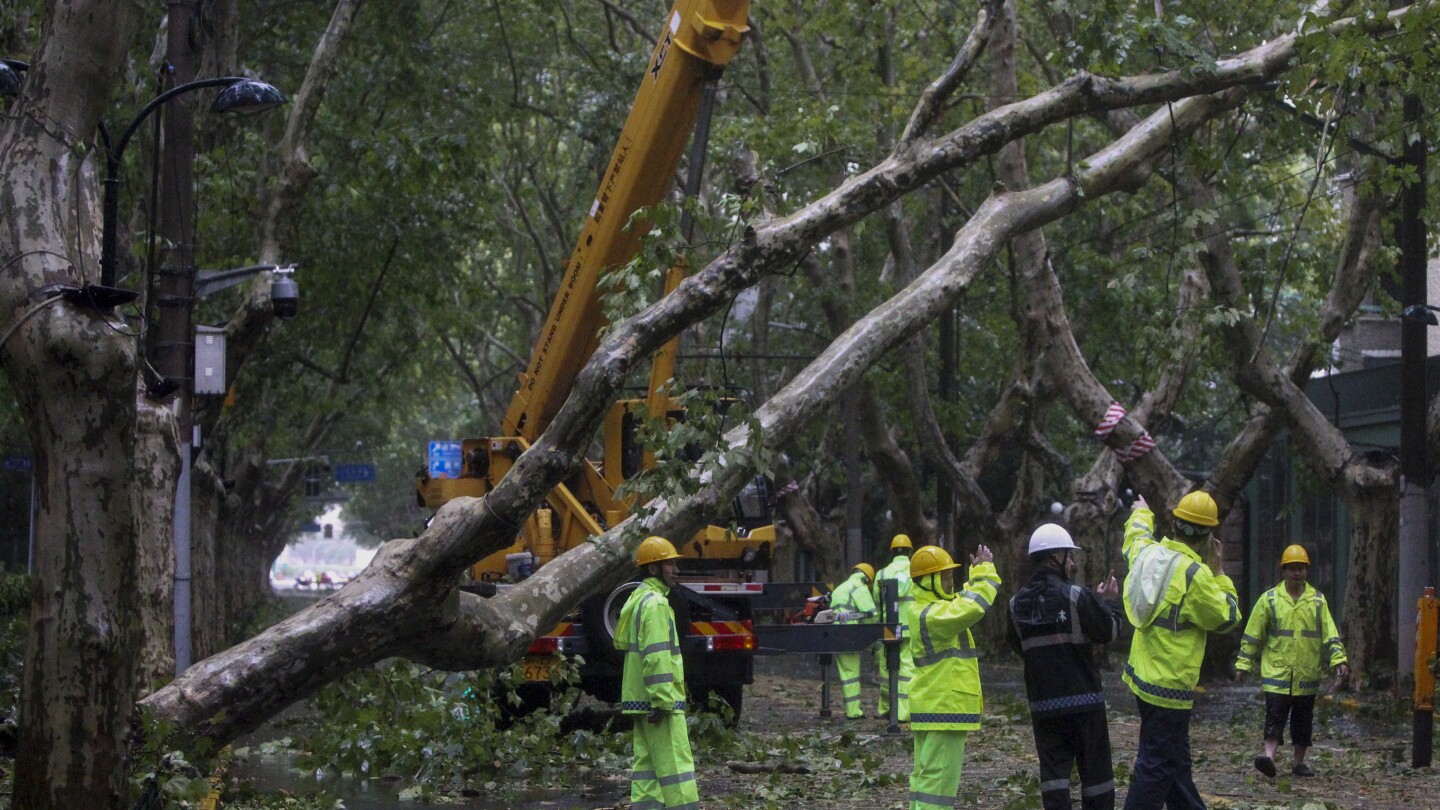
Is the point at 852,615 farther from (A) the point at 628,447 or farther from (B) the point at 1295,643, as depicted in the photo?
(B) the point at 1295,643

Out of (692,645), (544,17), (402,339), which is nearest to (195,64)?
(692,645)

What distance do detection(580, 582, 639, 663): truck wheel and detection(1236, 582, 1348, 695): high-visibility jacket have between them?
192 inches

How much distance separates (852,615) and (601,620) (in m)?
3.79

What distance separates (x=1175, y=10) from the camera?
14.3 metres

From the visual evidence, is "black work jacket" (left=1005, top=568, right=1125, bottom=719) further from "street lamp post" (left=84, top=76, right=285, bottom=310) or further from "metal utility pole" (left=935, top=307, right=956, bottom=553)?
"metal utility pole" (left=935, top=307, right=956, bottom=553)

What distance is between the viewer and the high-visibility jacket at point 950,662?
8.80 meters

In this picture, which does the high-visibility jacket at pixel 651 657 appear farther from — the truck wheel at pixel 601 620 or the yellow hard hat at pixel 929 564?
the truck wheel at pixel 601 620

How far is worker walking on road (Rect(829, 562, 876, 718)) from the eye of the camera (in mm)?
16453

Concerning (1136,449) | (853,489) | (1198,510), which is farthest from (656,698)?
(853,489)

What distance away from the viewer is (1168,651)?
8445 millimetres

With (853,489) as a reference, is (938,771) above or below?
below

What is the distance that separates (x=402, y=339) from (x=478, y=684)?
17.0 metres

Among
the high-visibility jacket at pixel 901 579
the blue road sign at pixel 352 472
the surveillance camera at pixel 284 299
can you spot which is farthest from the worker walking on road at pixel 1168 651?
the blue road sign at pixel 352 472

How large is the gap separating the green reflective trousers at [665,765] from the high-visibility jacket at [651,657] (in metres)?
0.09
